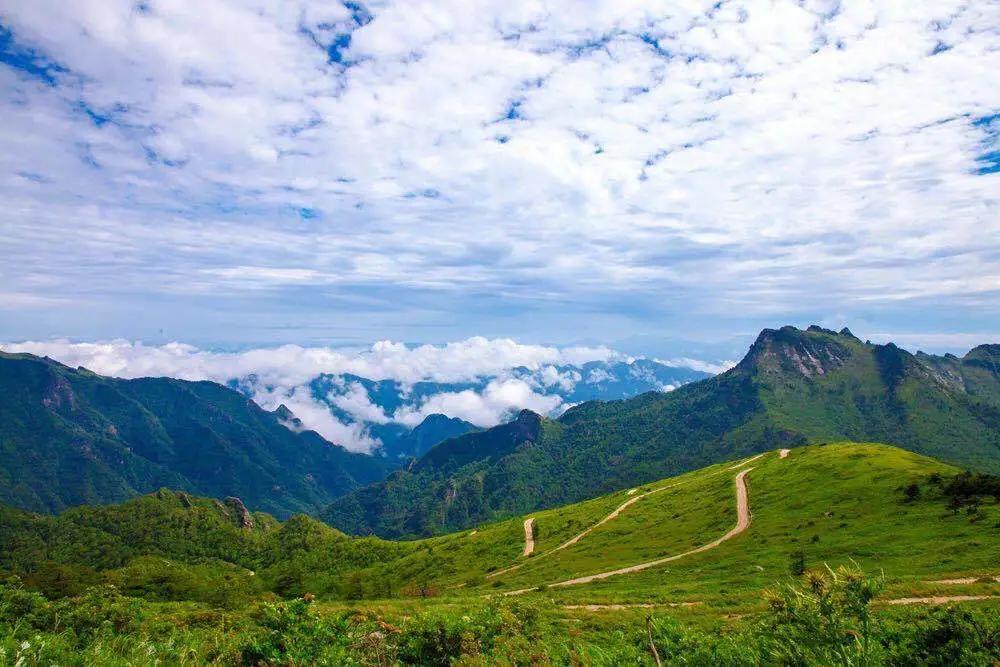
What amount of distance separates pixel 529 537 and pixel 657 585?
72230 mm

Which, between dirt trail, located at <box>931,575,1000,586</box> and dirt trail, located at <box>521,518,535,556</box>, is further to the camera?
dirt trail, located at <box>521,518,535,556</box>

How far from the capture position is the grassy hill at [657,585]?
1531cm

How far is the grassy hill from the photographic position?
15312 mm

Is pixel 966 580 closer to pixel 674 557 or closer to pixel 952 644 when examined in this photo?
pixel 674 557

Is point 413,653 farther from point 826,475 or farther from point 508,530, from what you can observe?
point 508,530

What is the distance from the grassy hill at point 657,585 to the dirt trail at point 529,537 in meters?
2.07

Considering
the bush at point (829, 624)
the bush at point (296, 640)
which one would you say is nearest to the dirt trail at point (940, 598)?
the bush at point (829, 624)

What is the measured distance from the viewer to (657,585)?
59.8 metres

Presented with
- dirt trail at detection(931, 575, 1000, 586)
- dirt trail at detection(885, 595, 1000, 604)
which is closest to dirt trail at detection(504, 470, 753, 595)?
dirt trail at detection(931, 575, 1000, 586)

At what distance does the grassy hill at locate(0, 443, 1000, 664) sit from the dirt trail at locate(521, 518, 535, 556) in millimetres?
2073

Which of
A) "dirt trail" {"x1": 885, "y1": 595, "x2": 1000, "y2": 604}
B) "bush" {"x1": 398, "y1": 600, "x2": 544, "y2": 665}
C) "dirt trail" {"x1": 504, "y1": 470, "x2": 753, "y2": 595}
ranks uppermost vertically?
"bush" {"x1": 398, "y1": 600, "x2": 544, "y2": 665}

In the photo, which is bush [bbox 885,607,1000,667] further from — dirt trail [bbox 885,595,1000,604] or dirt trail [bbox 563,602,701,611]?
dirt trail [bbox 563,602,701,611]

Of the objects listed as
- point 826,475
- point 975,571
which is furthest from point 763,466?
point 975,571

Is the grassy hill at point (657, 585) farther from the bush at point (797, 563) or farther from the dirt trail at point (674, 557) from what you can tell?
the dirt trail at point (674, 557)
